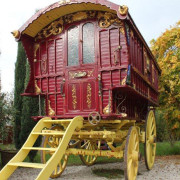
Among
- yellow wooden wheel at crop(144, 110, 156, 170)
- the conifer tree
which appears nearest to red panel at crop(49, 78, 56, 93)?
yellow wooden wheel at crop(144, 110, 156, 170)

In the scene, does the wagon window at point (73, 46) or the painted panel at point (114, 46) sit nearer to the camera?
the painted panel at point (114, 46)

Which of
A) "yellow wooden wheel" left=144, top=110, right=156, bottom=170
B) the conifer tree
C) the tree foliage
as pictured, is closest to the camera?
"yellow wooden wheel" left=144, top=110, right=156, bottom=170

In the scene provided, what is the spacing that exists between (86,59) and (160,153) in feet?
24.7

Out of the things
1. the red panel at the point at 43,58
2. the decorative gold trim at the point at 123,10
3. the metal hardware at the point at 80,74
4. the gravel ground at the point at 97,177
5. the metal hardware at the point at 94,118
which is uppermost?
the decorative gold trim at the point at 123,10

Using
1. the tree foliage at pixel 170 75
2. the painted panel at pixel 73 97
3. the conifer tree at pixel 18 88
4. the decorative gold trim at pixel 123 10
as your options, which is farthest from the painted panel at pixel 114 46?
the tree foliage at pixel 170 75

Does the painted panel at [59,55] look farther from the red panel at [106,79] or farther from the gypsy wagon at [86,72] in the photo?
the red panel at [106,79]

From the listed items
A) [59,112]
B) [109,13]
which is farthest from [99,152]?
[109,13]

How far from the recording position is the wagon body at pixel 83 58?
19.1 ft

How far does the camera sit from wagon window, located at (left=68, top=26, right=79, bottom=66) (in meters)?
6.40

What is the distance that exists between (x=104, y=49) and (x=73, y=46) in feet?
2.80

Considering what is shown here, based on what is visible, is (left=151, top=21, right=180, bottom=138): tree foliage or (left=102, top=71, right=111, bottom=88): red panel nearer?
(left=102, top=71, right=111, bottom=88): red panel

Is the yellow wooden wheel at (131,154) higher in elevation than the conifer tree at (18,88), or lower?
lower

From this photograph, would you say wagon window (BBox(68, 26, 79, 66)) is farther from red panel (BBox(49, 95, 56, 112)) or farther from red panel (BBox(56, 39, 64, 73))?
red panel (BBox(49, 95, 56, 112))

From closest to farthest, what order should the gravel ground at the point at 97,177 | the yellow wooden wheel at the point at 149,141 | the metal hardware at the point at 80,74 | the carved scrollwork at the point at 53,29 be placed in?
the metal hardware at the point at 80,74 < the carved scrollwork at the point at 53,29 < the gravel ground at the point at 97,177 < the yellow wooden wheel at the point at 149,141
